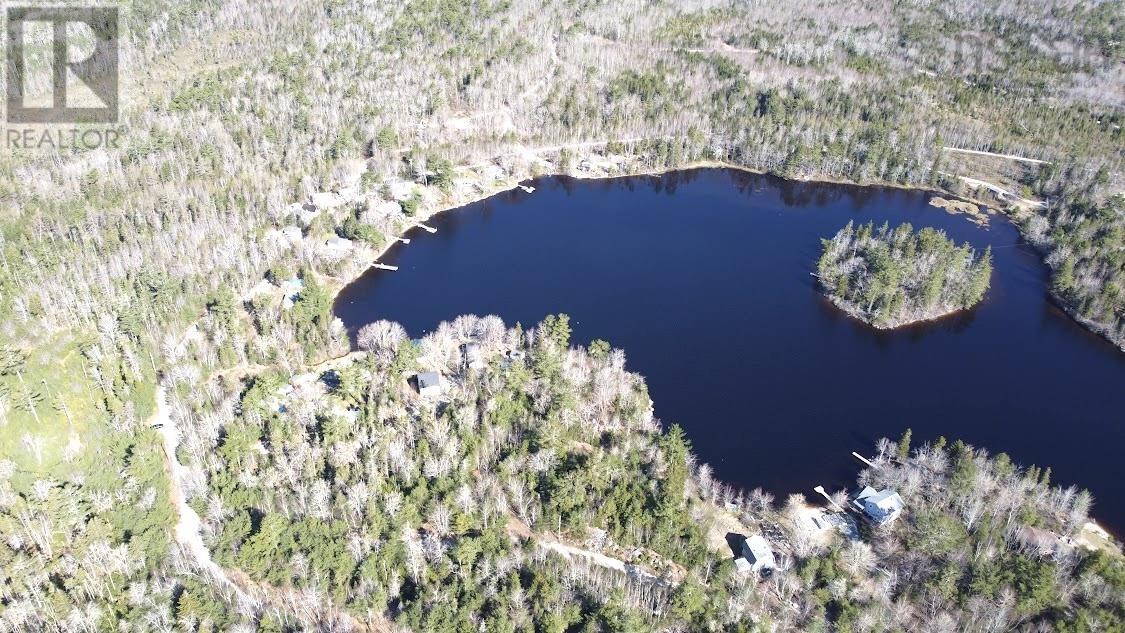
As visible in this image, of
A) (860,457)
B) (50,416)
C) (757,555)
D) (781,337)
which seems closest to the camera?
(757,555)

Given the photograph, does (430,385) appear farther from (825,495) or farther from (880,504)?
Result: (880,504)

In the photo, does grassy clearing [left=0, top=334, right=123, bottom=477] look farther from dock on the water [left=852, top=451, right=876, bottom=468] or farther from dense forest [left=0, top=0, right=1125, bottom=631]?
dock on the water [left=852, top=451, right=876, bottom=468]

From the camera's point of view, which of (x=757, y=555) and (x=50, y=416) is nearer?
(x=757, y=555)

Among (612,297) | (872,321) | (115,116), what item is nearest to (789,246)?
(872,321)

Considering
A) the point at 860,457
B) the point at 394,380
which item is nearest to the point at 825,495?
the point at 860,457

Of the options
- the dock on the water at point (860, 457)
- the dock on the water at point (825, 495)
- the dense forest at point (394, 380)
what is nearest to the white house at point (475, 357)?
the dense forest at point (394, 380)

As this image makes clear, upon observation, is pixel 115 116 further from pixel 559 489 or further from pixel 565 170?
pixel 559 489

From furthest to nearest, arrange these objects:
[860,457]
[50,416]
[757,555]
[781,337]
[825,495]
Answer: [781,337]
[860,457]
[825,495]
[50,416]
[757,555]
